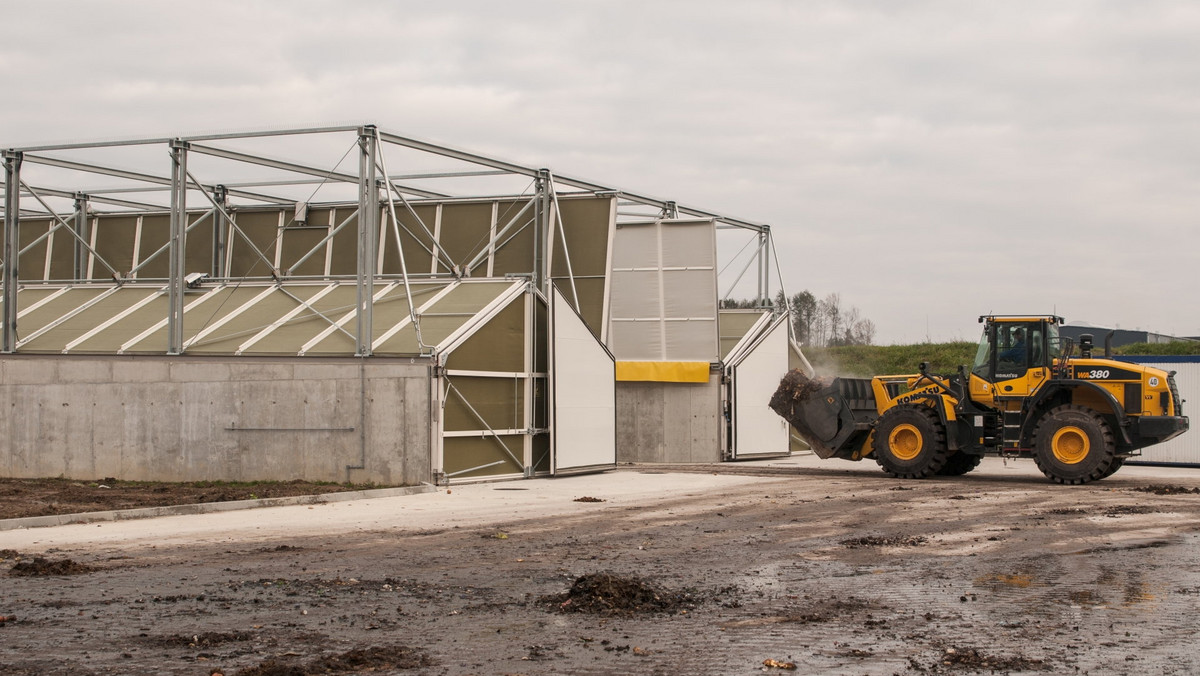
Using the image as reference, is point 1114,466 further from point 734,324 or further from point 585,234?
point 734,324

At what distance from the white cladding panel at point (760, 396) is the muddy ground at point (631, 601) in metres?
15.2

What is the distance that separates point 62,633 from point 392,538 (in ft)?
18.5

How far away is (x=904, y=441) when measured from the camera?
23281mm

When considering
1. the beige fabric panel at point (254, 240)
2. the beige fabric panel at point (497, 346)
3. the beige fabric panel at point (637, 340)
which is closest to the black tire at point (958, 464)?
the beige fabric panel at point (637, 340)

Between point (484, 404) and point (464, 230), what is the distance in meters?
7.22

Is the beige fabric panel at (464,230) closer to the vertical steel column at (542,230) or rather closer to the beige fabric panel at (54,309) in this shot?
the vertical steel column at (542,230)

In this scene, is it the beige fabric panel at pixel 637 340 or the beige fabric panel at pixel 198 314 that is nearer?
the beige fabric panel at pixel 198 314

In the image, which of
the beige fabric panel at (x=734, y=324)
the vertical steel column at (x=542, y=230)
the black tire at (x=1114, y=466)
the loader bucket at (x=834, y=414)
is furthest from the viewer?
the beige fabric panel at (x=734, y=324)

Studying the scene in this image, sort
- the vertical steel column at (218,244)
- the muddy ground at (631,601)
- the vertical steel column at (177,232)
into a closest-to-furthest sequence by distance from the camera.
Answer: the muddy ground at (631,601) < the vertical steel column at (177,232) < the vertical steel column at (218,244)

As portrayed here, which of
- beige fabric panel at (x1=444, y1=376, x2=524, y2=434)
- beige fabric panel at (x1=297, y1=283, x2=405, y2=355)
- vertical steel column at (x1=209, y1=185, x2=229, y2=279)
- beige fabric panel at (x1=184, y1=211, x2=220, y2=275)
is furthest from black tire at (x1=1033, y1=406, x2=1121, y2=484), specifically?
beige fabric panel at (x1=184, y1=211, x2=220, y2=275)

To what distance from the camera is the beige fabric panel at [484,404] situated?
21.3m

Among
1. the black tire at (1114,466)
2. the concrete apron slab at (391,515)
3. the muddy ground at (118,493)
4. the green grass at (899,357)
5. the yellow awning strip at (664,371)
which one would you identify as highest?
the green grass at (899,357)

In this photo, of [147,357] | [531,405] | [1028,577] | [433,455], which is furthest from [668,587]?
[147,357]

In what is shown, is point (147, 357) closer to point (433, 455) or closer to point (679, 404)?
point (433, 455)
